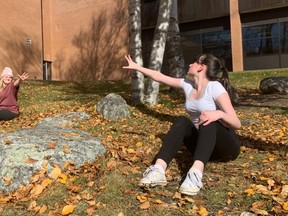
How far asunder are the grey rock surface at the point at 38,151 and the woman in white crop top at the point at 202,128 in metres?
1.04

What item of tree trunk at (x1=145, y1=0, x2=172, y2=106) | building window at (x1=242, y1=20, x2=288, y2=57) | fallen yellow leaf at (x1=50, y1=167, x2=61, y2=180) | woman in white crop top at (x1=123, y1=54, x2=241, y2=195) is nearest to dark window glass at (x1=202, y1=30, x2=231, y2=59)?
building window at (x1=242, y1=20, x2=288, y2=57)

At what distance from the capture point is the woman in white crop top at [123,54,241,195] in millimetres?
3707

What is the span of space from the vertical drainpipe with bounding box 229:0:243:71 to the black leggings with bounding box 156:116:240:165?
1977 centimetres

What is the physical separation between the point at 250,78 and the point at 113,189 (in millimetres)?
15464

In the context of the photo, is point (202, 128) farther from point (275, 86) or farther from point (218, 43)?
point (218, 43)

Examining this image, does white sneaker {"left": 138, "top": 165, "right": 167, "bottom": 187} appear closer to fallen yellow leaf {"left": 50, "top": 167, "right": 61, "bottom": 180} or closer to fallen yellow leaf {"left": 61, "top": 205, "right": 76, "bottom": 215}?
fallen yellow leaf {"left": 61, "top": 205, "right": 76, "bottom": 215}

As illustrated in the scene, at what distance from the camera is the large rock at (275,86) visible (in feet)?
39.5

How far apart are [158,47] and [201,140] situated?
540cm

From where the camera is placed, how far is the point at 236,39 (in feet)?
75.3

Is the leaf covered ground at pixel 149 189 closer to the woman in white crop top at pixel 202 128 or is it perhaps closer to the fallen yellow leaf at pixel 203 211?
the fallen yellow leaf at pixel 203 211

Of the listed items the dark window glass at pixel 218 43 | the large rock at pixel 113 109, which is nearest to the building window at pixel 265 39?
the dark window glass at pixel 218 43

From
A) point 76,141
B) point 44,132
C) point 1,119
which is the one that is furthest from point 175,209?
point 1,119

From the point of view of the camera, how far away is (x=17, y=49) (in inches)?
1017

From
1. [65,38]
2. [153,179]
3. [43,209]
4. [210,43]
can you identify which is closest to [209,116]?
[153,179]
